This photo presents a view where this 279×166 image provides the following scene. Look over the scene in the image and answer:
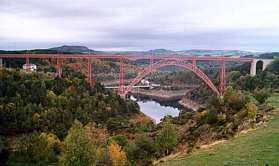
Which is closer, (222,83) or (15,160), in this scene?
(15,160)

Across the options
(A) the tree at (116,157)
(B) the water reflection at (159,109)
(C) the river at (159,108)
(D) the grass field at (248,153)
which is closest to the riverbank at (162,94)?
(C) the river at (159,108)

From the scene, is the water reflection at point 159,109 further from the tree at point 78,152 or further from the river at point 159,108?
the tree at point 78,152

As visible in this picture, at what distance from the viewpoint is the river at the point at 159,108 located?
57875mm

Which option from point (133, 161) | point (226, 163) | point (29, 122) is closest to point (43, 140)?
point (133, 161)

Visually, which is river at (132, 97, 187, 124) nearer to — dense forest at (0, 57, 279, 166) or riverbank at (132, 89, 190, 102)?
riverbank at (132, 89, 190, 102)

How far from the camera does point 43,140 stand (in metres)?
24.0

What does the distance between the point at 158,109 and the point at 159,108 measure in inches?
57.6

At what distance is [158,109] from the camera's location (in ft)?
212

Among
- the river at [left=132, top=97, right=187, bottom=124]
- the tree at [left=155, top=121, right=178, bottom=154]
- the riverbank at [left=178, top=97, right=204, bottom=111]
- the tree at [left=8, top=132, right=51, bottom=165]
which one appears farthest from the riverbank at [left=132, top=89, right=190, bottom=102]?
the tree at [left=155, top=121, right=178, bottom=154]

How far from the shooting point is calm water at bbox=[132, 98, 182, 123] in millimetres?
57681

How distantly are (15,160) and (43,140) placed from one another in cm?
211

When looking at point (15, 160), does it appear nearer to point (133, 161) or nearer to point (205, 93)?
Answer: point (133, 161)

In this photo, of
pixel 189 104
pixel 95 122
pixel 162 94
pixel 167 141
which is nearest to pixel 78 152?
pixel 167 141

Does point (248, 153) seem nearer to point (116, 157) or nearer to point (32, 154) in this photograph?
point (116, 157)
